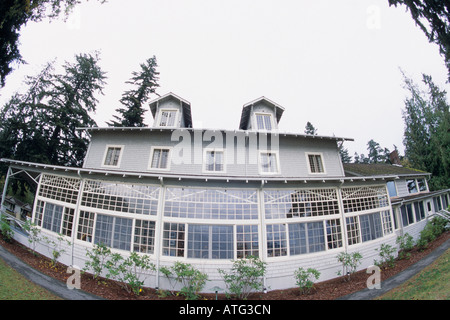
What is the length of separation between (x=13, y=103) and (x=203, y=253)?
95.1 feet

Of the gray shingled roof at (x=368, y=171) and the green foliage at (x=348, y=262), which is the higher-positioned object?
the gray shingled roof at (x=368, y=171)

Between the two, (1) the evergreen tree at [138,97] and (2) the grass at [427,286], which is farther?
(1) the evergreen tree at [138,97]

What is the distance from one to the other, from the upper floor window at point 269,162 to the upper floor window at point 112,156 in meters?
10.3

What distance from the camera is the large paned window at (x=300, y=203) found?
Answer: 10594mm

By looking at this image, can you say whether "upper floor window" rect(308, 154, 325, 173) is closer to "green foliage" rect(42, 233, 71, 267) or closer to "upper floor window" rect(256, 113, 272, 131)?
"upper floor window" rect(256, 113, 272, 131)

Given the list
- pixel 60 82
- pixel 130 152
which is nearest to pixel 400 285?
pixel 130 152

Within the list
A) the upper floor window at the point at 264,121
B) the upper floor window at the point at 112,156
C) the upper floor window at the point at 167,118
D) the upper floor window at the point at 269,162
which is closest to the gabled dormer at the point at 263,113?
the upper floor window at the point at 264,121

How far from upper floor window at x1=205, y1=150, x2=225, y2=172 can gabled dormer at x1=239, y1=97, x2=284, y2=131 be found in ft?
13.7

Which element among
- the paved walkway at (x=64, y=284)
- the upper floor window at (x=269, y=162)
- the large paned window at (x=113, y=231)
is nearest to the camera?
the paved walkway at (x=64, y=284)

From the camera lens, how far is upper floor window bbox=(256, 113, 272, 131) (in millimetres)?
15305

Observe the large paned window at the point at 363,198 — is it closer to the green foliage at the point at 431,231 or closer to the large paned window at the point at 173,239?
the green foliage at the point at 431,231

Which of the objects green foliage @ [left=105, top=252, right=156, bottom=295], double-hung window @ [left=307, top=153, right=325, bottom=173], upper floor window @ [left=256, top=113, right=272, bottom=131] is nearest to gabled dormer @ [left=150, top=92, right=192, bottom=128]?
upper floor window @ [left=256, top=113, right=272, bottom=131]

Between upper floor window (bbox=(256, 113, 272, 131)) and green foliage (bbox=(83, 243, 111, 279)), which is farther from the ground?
upper floor window (bbox=(256, 113, 272, 131))
